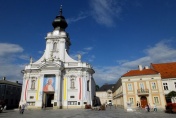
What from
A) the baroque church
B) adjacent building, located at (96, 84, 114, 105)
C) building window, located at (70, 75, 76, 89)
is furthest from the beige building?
adjacent building, located at (96, 84, 114, 105)

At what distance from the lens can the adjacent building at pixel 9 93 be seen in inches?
1832

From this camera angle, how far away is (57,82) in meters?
37.3

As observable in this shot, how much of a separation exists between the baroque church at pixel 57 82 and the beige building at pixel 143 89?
10.3m

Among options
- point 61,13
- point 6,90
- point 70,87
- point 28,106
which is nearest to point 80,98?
point 70,87

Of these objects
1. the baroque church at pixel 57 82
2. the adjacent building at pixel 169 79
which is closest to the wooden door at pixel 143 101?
the adjacent building at pixel 169 79

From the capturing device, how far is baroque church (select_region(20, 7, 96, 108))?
3731 centimetres

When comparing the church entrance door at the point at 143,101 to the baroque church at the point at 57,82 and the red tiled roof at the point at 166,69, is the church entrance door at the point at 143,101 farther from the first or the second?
the baroque church at the point at 57,82

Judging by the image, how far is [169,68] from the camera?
37.4 meters

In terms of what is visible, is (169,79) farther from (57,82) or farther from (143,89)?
(57,82)

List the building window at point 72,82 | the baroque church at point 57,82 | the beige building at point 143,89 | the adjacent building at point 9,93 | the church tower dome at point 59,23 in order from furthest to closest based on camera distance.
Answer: the church tower dome at point 59,23
the adjacent building at point 9,93
the building window at point 72,82
the baroque church at point 57,82
the beige building at point 143,89

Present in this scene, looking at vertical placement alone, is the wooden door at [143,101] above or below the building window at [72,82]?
below

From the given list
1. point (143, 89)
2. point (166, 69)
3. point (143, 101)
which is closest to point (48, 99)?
point (143, 101)

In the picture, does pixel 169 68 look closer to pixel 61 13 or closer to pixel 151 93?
pixel 151 93

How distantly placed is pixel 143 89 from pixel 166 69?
8.67 metres
